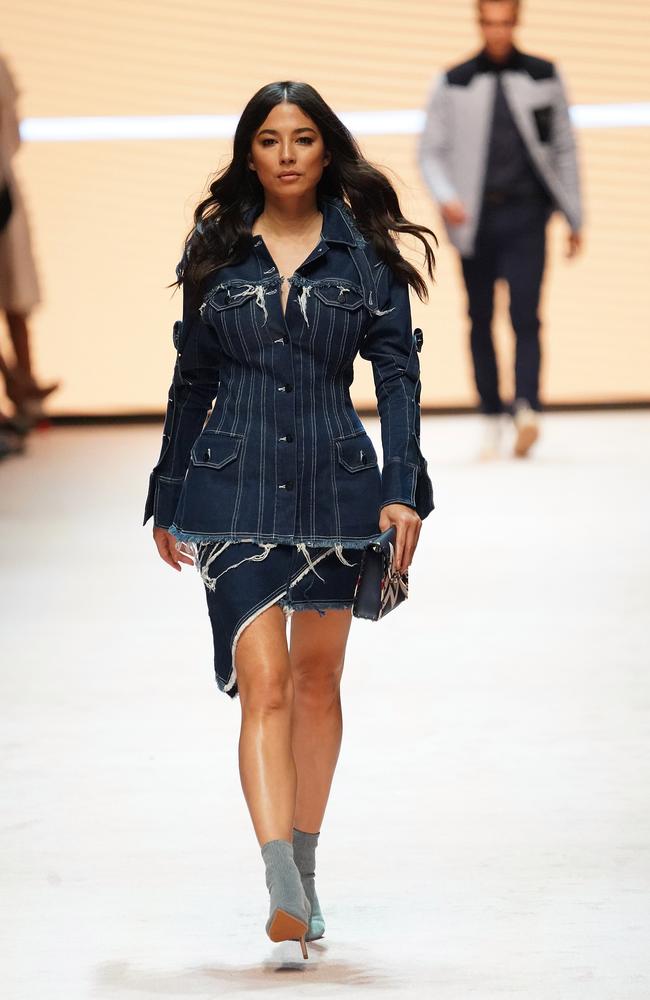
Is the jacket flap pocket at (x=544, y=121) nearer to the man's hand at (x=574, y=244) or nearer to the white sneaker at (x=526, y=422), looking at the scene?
the man's hand at (x=574, y=244)

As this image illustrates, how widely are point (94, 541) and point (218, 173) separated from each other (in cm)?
374

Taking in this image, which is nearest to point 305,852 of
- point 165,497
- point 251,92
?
point 165,497

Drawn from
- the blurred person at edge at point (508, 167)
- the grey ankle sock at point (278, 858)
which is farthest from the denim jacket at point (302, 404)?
the blurred person at edge at point (508, 167)

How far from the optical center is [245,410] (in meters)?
2.82

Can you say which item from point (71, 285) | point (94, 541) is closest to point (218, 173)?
point (94, 541)

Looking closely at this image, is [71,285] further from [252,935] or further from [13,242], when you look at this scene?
[252,935]

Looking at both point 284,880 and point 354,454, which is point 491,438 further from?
point 284,880

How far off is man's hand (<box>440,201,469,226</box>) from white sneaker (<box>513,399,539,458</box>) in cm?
86

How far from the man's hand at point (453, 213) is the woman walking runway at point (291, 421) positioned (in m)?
5.05

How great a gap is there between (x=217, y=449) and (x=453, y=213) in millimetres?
5271

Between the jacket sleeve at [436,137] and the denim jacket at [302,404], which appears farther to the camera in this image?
the jacket sleeve at [436,137]

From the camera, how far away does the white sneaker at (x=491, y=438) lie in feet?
28.2

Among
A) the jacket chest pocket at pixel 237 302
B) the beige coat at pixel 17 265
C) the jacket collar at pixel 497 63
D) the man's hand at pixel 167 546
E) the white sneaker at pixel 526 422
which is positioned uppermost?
the jacket chest pocket at pixel 237 302

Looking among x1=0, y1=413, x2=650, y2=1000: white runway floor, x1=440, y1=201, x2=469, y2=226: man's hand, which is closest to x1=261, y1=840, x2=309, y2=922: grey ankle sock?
x1=0, y1=413, x2=650, y2=1000: white runway floor
